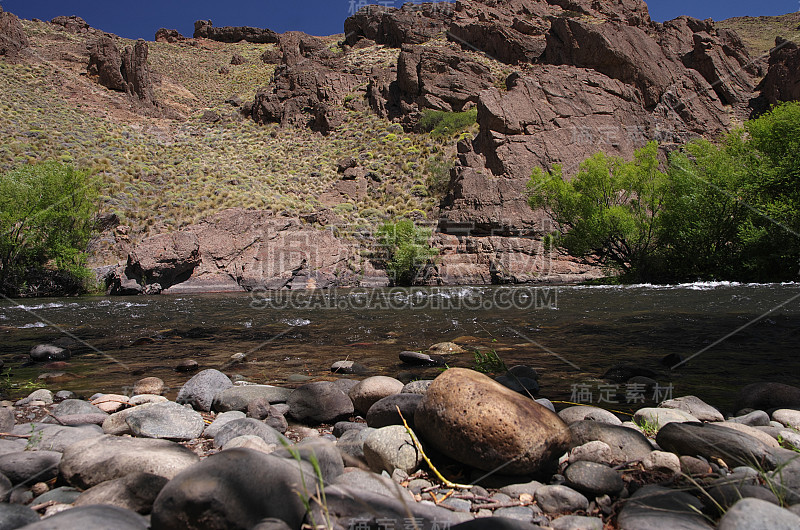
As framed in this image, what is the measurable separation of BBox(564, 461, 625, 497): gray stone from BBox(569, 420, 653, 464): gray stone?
28cm

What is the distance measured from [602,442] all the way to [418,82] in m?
50.1

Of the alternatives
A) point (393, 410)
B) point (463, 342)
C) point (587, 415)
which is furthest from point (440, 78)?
point (393, 410)

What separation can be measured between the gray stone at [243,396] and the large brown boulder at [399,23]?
68.9 m

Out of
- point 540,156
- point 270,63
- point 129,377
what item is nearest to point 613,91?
point 540,156

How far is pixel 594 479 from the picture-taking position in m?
2.06

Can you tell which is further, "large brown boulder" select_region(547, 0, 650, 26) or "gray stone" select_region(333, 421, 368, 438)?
"large brown boulder" select_region(547, 0, 650, 26)

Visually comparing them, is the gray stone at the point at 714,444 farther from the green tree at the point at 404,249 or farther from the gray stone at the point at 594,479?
the green tree at the point at 404,249

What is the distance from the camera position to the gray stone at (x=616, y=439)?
2.40m

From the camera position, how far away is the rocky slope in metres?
27.2

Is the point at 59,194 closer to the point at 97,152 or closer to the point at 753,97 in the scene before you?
the point at 97,152

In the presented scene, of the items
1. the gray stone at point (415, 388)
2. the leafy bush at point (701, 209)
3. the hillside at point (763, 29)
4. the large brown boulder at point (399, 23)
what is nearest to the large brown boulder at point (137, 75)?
the large brown boulder at point (399, 23)

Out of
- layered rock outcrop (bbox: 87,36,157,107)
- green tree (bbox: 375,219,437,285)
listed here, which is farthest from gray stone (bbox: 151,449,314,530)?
layered rock outcrop (bbox: 87,36,157,107)

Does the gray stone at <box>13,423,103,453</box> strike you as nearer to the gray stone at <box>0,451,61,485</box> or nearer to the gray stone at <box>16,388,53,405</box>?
the gray stone at <box>0,451,61,485</box>

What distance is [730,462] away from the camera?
222 centimetres
